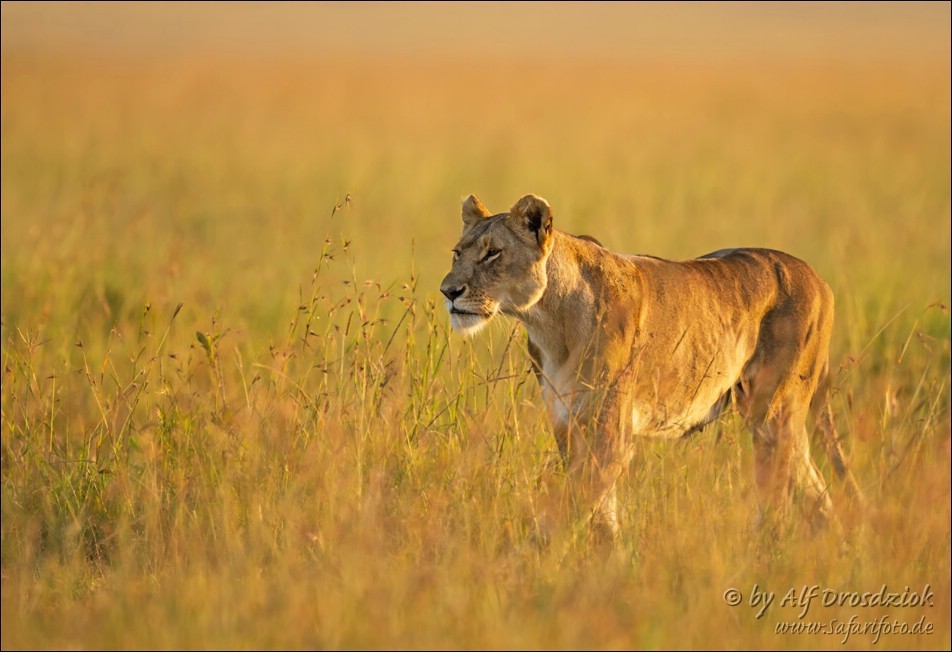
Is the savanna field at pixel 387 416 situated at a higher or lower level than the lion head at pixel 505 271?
lower

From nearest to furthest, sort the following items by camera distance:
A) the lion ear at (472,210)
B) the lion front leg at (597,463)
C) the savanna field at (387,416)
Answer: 1. the savanna field at (387,416)
2. the lion front leg at (597,463)
3. the lion ear at (472,210)

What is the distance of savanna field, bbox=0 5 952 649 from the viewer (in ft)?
14.9

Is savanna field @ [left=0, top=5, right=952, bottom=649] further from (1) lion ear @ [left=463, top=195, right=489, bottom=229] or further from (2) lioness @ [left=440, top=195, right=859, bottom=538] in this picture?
(1) lion ear @ [left=463, top=195, right=489, bottom=229]

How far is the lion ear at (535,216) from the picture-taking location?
17.7 feet

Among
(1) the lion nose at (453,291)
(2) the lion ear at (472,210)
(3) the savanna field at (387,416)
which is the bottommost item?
(3) the savanna field at (387,416)

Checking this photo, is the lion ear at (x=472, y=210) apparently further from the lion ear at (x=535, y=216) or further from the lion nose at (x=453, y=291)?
the lion nose at (x=453, y=291)

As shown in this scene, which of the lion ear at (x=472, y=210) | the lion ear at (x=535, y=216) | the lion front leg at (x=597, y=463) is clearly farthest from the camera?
the lion ear at (x=472, y=210)

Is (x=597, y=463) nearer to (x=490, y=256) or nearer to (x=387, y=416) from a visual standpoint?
(x=490, y=256)

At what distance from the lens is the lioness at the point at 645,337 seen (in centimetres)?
543

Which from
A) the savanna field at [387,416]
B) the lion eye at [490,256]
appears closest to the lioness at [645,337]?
the lion eye at [490,256]

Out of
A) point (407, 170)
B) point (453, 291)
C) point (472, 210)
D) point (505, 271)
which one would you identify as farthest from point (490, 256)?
point (407, 170)

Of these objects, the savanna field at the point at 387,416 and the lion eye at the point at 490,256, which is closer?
the savanna field at the point at 387,416

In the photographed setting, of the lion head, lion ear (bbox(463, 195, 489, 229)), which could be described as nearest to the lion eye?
the lion head

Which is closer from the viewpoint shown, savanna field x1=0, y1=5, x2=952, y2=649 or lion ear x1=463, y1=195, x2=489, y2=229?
savanna field x1=0, y1=5, x2=952, y2=649
